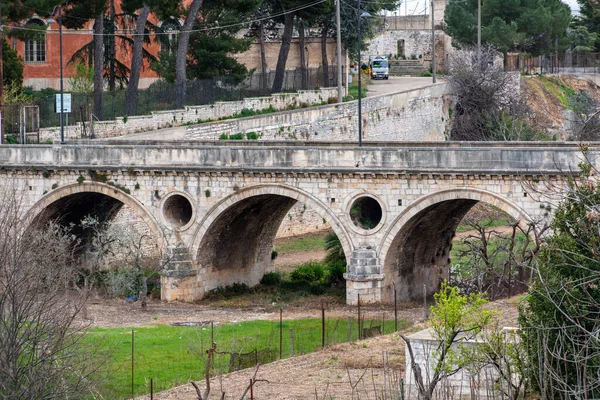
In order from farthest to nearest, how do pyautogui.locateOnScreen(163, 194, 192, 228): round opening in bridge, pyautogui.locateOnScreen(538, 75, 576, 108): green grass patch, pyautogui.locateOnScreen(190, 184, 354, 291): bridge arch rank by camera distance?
pyautogui.locateOnScreen(538, 75, 576, 108): green grass patch
pyautogui.locateOnScreen(163, 194, 192, 228): round opening in bridge
pyautogui.locateOnScreen(190, 184, 354, 291): bridge arch

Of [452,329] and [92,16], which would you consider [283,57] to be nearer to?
[92,16]

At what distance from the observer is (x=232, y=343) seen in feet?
112

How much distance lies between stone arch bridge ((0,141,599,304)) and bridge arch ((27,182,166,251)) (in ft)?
0.10

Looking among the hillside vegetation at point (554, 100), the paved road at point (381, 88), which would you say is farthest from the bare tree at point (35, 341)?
the hillside vegetation at point (554, 100)

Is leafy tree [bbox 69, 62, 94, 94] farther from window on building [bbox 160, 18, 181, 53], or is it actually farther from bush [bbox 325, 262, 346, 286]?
bush [bbox 325, 262, 346, 286]

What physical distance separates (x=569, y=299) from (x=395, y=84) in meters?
58.2

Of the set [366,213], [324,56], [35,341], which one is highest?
[324,56]

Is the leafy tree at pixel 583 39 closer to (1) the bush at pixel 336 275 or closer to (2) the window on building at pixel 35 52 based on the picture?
(2) the window on building at pixel 35 52

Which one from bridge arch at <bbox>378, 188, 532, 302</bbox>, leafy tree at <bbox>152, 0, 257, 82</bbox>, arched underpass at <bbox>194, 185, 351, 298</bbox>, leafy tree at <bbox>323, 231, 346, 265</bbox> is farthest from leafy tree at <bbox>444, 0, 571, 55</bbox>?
bridge arch at <bbox>378, 188, 532, 302</bbox>

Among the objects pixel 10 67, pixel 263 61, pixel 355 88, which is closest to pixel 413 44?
pixel 355 88

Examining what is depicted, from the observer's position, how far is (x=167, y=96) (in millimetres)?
58969

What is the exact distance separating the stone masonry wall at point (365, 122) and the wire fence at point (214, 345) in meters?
17.8

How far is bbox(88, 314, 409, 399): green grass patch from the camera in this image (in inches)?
1240

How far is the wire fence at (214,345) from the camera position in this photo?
103 feet
